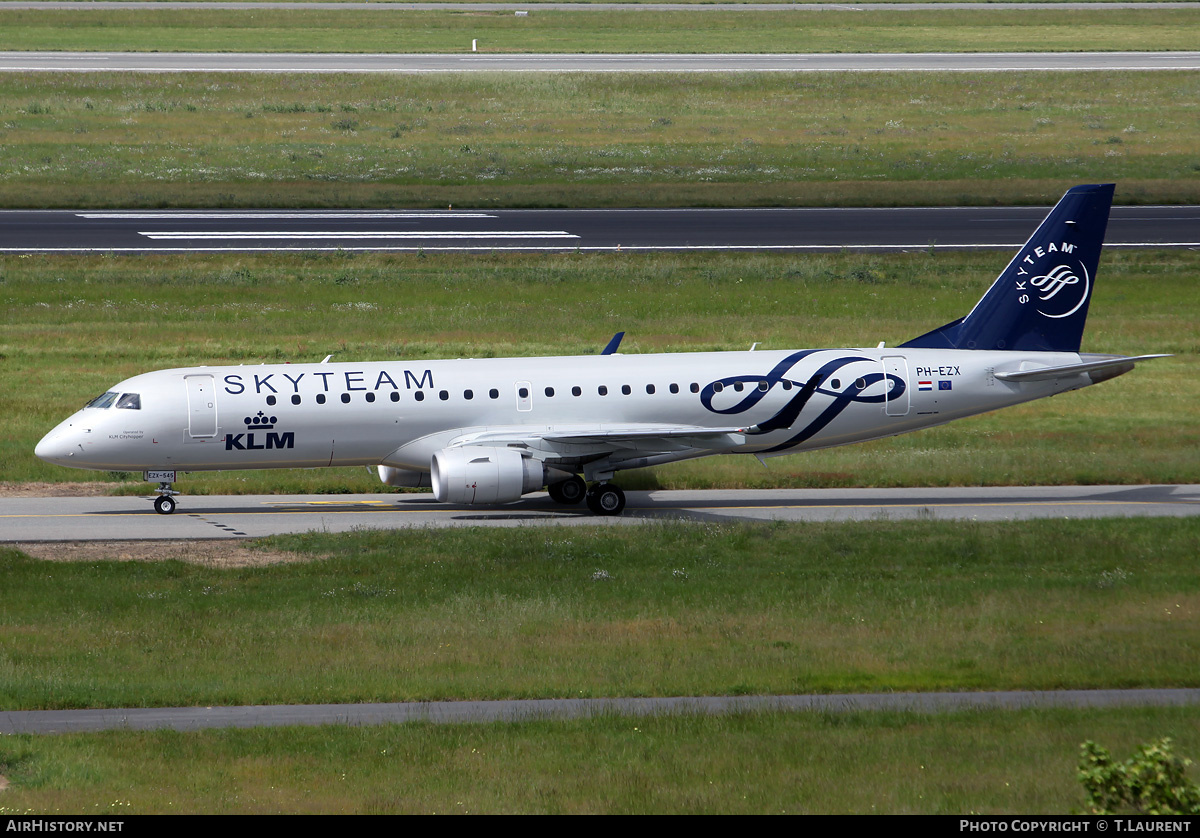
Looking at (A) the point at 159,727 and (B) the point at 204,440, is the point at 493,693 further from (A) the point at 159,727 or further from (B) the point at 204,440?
(B) the point at 204,440

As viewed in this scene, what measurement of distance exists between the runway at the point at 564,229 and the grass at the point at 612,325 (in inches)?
97.7

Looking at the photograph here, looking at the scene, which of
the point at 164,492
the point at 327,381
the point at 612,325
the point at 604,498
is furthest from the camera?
the point at 612,325

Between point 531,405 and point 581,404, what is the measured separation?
1.28m

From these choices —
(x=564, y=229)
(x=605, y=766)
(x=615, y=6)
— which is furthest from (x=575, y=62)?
(x=605, y=766)

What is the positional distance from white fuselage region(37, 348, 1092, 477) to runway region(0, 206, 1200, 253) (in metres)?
29.4

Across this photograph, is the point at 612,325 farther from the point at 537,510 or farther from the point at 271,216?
the point at 271,216

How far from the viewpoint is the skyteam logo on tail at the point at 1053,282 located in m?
37.9

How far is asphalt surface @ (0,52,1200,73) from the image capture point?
105 m

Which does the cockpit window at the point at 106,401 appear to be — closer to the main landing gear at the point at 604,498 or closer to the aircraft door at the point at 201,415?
the aircraft door at the point at 201,415

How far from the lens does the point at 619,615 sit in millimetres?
24969

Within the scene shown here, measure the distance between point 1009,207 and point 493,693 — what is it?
60753mm

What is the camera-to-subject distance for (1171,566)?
28344 mm

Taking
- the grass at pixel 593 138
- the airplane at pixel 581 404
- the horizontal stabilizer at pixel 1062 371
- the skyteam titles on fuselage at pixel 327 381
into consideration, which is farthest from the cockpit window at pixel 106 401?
the grass at pixel 593 138

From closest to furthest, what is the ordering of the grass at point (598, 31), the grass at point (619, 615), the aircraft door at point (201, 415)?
the grass at point (619, 615) < the aircraft door at point (201, 415) < the grass at point (598, 31)
